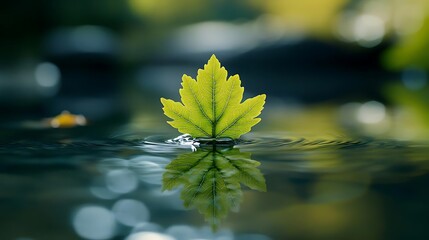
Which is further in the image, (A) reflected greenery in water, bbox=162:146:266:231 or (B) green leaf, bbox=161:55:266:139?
(B) green leaf, bbox=161:55:266:139

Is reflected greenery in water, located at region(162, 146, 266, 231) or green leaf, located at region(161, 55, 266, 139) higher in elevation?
green leaf, located at region(161, 55, 266, 139)

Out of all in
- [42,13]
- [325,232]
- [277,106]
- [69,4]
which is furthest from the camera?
[69,4]

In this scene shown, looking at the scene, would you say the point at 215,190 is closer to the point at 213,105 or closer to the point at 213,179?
the point at 213,179

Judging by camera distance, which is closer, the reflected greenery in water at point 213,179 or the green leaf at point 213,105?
the reflected greenery in water at point 213,179

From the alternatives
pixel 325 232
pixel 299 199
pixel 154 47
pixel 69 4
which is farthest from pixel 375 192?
pixel 154 47

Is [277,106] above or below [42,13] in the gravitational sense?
below

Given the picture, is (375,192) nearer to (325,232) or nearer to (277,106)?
(325,232)

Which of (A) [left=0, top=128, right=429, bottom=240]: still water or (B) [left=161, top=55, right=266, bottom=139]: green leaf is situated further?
(B) [left=161, top=55, right=266, bottom=139]: green leaf
